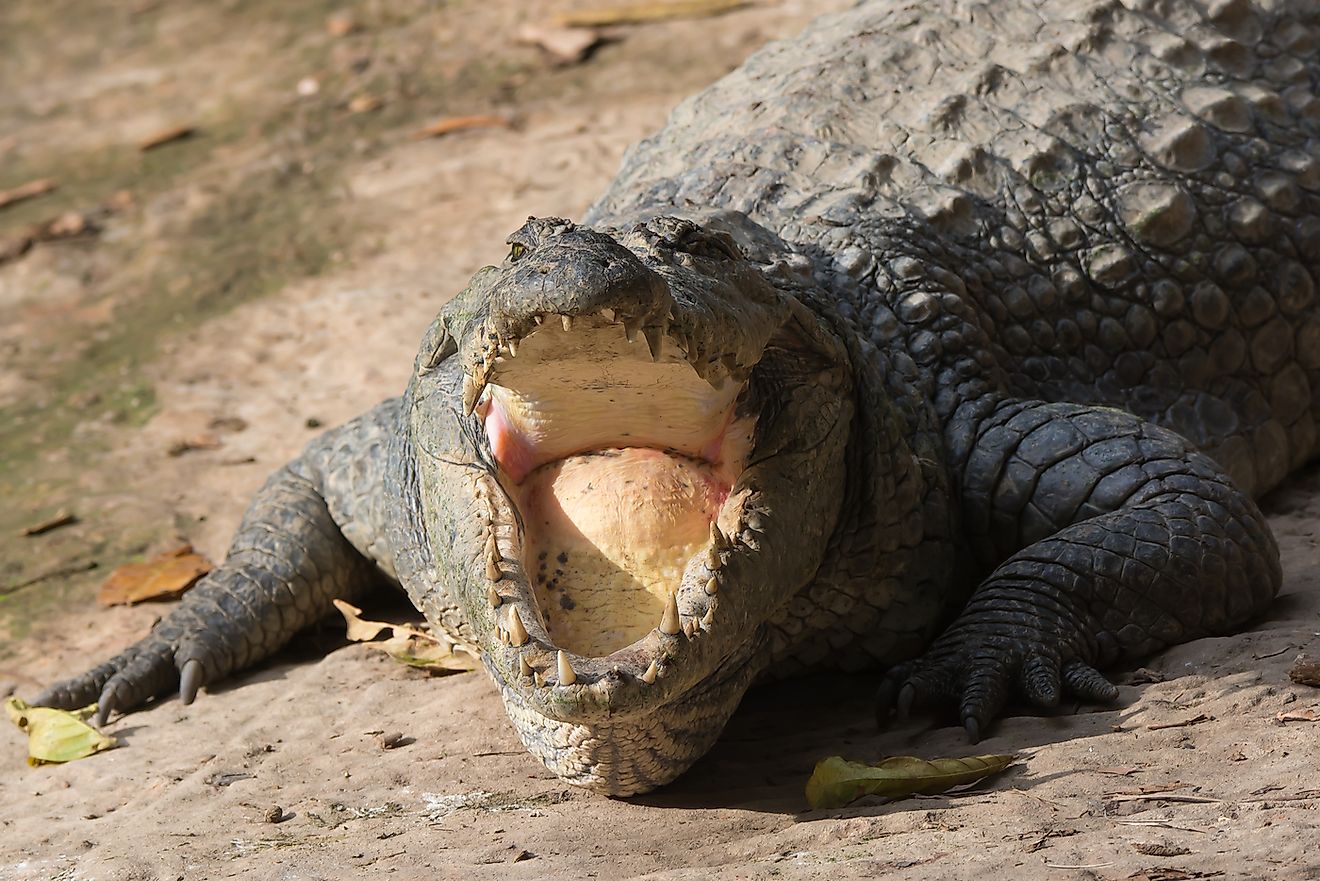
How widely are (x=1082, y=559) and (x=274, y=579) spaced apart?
247cm

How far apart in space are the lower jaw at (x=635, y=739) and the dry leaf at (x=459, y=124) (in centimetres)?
569

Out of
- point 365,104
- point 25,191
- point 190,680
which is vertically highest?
point 365,104

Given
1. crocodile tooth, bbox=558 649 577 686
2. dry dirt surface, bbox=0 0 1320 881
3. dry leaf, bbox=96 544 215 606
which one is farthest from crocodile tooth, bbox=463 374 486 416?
dry leaf, bbox=96 544 215 606

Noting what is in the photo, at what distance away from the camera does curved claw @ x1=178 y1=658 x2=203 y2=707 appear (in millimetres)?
4641

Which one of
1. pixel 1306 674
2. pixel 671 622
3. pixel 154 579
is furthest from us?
pixel 154 579

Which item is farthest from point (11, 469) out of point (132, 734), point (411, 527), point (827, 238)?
point (827, 238)

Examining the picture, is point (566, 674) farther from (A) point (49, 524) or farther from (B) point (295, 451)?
(A) point (49, 524)

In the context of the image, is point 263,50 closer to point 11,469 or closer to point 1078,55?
point 11,469

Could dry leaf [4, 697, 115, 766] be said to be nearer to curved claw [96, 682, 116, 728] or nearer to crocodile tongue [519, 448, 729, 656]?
curved claw [96, 682, 116, 728]

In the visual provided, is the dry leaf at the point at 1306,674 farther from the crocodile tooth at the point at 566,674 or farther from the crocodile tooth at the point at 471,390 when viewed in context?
the crocodile tooth at the point at 471,390

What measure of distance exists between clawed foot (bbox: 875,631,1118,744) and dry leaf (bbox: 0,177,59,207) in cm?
732

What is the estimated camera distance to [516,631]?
10.2ft

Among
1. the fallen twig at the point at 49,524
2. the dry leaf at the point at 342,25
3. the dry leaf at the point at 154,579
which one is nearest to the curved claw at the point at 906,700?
the dry leaf at the point at 154,579

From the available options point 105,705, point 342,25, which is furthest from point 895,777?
point 342,25
